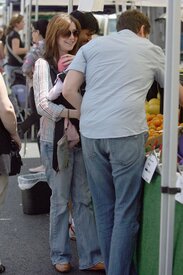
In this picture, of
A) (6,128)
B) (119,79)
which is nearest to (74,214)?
(6,128)

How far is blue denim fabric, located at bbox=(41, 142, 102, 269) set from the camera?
12.6 ft

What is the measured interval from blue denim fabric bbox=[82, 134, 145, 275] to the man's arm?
0.26 metres

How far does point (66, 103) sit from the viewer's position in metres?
3.75

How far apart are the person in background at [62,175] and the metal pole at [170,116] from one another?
1.17m

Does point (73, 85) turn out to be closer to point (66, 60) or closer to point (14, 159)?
point (66, 60)

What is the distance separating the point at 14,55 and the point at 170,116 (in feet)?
26.6

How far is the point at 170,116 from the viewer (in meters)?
2.59

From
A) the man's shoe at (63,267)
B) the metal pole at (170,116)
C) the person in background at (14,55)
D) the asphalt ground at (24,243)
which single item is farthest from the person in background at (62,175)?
the person in background at (14,55)

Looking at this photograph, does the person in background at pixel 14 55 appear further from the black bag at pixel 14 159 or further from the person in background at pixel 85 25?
the black bag at pixel 14 159

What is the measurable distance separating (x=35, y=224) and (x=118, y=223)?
2094mm

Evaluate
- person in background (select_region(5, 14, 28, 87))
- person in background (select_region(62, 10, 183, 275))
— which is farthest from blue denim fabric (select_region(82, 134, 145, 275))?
person in background (select_region(5, 14, 28, 87))

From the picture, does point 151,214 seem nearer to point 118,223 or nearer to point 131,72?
point 118,223

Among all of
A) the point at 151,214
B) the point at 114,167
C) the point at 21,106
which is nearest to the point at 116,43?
the point at 114,167

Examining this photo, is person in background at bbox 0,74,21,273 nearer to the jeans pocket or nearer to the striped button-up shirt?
the striped button-up shirt
